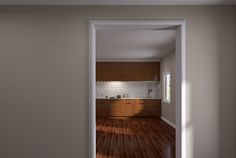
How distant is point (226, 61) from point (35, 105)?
112 inches

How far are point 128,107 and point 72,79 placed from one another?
308 inches

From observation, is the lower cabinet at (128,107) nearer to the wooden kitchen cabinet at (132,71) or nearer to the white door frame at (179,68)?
the wooden kitchen cabinet at (132,71)

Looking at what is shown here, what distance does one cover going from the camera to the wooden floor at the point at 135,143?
16.7 ft

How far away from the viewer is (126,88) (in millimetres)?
11891

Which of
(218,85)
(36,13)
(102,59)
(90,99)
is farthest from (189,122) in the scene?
(102,59)

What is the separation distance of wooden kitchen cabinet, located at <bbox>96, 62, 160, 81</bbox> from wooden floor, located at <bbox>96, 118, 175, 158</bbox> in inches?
139

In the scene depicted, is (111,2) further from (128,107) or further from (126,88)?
(126,88)

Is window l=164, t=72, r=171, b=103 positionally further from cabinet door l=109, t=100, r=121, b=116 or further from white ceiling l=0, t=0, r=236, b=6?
white ceiling l=0, t=0, r=236, b=6

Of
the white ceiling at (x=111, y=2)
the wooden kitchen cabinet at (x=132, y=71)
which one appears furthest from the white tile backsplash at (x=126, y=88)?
the white ceiling at (x=111, y=2)

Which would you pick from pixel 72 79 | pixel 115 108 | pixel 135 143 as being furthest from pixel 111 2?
pixel 115 108

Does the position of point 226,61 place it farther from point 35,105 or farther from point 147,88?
point 147,88

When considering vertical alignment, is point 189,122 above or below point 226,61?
below

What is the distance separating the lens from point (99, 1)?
3.46 m

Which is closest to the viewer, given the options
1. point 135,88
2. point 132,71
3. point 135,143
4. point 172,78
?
point 135,143
